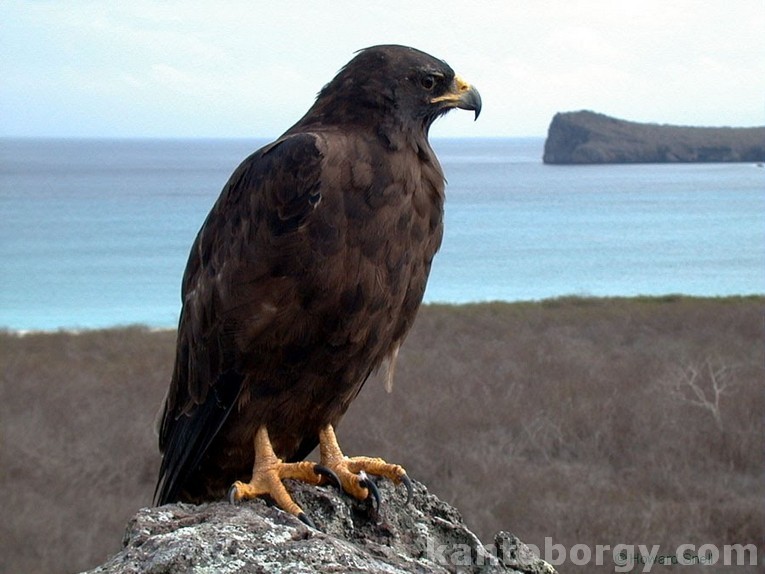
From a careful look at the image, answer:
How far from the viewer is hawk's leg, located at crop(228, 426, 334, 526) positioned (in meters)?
3.21

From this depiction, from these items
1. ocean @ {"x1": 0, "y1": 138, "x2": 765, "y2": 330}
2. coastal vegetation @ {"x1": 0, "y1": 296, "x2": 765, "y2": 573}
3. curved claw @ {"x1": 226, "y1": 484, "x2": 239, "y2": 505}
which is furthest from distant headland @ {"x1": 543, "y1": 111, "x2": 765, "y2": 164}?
curved claw @ {"x1": 226, "y1": 484, "x2": 239, "y2": 505}

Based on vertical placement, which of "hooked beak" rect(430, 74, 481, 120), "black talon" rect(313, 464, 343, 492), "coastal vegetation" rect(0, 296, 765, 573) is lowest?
"coastal vegetation" rect(0, 296, 765, 573)

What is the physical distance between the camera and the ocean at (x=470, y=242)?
32281mm

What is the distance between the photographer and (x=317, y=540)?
2438 mm

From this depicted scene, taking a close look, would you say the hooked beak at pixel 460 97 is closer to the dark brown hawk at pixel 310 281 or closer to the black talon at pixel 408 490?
the dark brown hawk at pixel 310 281

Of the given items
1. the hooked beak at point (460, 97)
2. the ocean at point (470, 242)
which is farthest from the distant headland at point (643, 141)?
the hooked beak at point (460, 97)

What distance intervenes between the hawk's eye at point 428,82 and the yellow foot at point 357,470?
1.26m

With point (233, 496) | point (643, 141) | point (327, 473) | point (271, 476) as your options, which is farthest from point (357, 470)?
point (643, 141)

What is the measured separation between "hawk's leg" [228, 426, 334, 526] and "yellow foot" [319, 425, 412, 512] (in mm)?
59

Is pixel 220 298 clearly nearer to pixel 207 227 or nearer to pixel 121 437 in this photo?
pixel 207 227

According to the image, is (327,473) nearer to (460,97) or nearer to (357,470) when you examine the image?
(357,470)

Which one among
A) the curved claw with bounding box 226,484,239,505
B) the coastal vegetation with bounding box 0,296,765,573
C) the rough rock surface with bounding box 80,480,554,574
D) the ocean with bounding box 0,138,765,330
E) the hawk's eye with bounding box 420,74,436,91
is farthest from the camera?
the ocean with bounding box 0,138,765,330

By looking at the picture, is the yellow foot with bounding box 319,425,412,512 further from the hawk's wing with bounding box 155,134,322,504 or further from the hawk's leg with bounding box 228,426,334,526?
the hawk's wing with bounding box 155,134,322,504

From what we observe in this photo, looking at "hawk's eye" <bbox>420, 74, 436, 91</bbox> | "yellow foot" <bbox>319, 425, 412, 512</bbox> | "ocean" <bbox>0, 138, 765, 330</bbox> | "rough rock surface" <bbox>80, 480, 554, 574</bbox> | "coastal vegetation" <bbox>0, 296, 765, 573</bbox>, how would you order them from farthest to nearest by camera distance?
"ocean" <bbox>0, 138, 765, 330</bbox> → "coastal vegetation" <bbox>0, 296, 765, 573</bbox> → "hawk's eye" <bbox>420, 74, 436, 91</bbox> → "yellow foot" <bbox>319, 425, 412, 512</bbox> → "rough rock surface" <bbox>80, 480, 554, 574</bbox>
